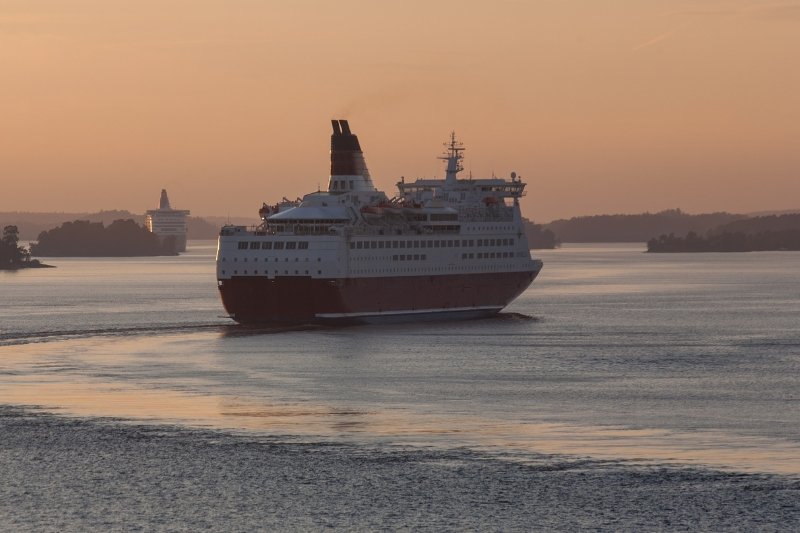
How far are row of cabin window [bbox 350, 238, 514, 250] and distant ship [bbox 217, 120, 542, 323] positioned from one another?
0.28 ft

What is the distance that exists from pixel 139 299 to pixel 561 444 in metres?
93.7

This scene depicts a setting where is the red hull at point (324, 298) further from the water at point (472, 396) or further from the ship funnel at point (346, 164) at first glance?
the ship funnel at point (346, 164)

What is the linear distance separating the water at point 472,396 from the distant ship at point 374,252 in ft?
5.80

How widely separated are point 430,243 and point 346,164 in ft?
26.1

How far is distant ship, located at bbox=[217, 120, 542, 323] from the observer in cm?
8188

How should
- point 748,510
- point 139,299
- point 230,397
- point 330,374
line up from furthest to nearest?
point 139,299, point 330,374, point 230,397, point 748,510

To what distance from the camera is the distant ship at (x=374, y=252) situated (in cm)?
8188

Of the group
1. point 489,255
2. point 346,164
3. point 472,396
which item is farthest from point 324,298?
point 472,396

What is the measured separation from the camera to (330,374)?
59250 millimetres

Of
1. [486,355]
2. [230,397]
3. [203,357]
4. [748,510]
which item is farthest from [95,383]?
[748,510]

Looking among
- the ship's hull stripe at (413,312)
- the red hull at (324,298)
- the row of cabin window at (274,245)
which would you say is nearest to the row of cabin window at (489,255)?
the ship's hull stripe at (413,312)

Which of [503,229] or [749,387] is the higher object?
[503,229]

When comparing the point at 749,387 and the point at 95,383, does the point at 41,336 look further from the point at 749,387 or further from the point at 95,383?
the point at 749,387

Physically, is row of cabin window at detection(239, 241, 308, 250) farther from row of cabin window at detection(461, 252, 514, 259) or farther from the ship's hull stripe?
row of cabin window at detection(461, 252, 514, 259)
